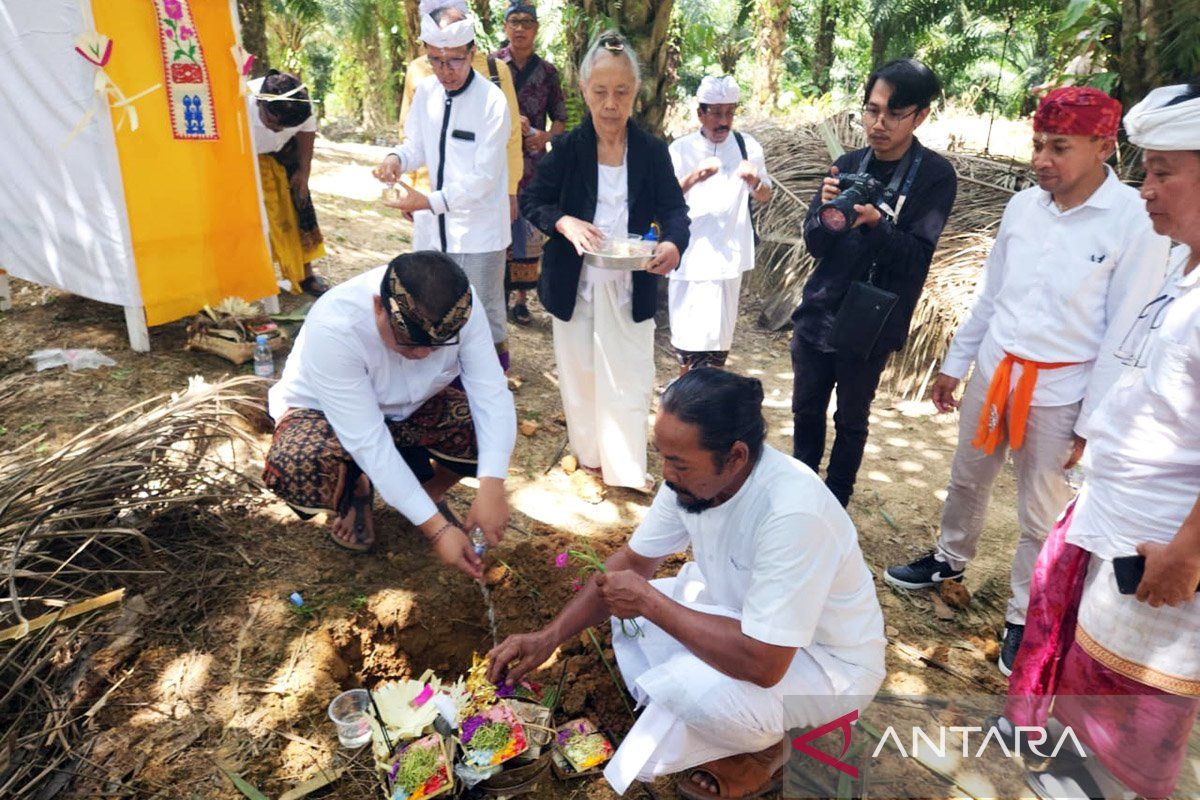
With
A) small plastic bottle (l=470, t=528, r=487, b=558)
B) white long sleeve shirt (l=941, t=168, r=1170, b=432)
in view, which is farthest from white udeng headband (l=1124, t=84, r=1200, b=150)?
small plastic bottle (l=470, t=528, r=487, b=558)

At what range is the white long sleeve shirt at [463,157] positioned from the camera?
391 cm

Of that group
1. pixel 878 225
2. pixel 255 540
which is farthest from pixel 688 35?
pixel 255 540

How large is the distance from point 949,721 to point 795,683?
0.92m

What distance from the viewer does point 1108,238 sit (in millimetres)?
2541

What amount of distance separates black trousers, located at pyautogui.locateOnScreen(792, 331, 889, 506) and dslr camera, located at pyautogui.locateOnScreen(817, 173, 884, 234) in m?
0.59

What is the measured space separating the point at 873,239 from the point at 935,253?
12.1 ft

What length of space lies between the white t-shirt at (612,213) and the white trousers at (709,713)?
1712 millimetres

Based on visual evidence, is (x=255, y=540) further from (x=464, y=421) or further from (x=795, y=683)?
(x=795, y=683)

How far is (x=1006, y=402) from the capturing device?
279 cm

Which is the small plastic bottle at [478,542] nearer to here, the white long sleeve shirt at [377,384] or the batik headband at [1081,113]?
the white long sleeve shirt at [377,384]

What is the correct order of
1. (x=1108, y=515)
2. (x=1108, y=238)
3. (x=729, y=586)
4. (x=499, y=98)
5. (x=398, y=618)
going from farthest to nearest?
(x=499, y=98) → (x=398, y=618) → (x=1108, y=238) → (x=729, y=586) → (x=1108, y=515)

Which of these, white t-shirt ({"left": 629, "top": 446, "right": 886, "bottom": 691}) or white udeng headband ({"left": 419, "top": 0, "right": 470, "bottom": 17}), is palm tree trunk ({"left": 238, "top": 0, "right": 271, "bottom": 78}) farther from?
white t-shirt ({"left": 629, "top": 446, "right": 886, "bottom": 691})

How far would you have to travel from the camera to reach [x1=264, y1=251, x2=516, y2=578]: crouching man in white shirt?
2.47 meters

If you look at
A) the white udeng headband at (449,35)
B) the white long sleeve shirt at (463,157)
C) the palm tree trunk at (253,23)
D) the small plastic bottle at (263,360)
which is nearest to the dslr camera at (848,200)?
the white long sleeve shirt at (463,157)
